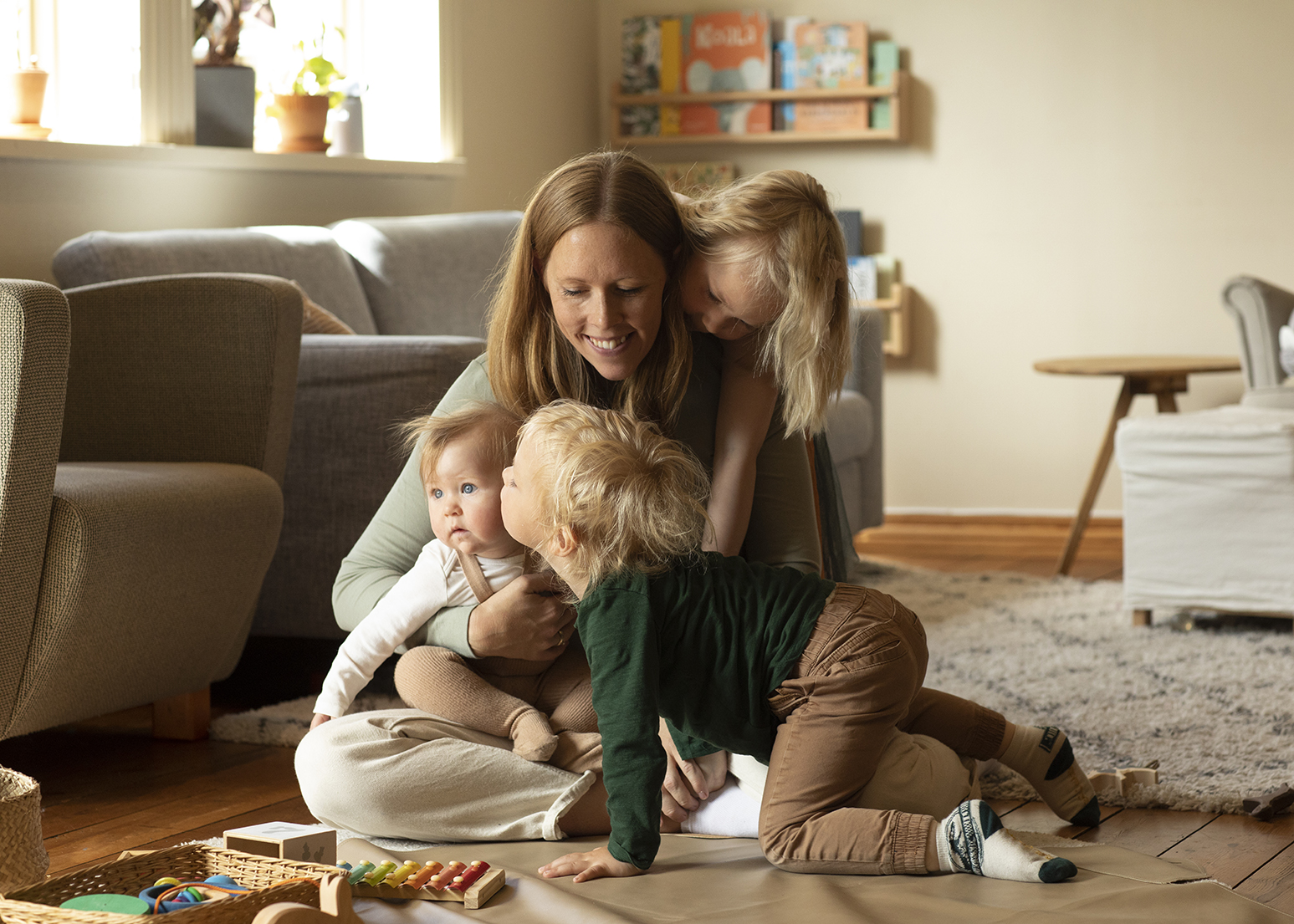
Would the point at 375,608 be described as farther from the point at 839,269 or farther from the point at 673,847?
the point at 839,269

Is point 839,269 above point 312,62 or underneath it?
underneath

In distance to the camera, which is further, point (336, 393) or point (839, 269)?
point (336, 393)

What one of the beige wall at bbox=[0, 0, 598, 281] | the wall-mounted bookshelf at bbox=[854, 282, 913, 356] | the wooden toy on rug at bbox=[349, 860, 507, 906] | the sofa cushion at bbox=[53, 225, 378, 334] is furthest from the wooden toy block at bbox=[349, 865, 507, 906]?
the wall-mounted bookshelf at bbox=[854, 282, 913, 356]

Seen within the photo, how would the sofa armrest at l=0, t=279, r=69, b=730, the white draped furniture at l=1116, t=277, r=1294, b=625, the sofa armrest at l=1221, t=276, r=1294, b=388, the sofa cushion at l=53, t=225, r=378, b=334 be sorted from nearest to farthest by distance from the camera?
the sofa armrest at l=0, t=279, r=69, b=730
the sofa cushion at l=53, t=225, r=378, b=334
the white draped furniture at l=1116, t=277, r=1294, b=625
the sofa armrest at l=1221, t=276, r=1294, b=388

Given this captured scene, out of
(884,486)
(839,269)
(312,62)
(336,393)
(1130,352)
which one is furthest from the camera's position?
(884,486)

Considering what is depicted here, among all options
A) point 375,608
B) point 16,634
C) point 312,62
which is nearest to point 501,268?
point 375,608

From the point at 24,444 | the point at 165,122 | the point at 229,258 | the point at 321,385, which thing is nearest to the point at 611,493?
the point at 24,444

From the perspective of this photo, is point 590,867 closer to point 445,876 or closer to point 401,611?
point 445,876

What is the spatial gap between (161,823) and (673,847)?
0.71 metres

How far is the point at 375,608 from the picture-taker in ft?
5.65

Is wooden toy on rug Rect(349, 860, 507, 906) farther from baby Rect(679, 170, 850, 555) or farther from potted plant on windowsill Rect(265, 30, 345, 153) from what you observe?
potted plant on windowsill Rect(265, 30, 345, 153)

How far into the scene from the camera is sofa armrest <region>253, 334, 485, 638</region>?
2.34m

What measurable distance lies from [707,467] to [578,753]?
38cm

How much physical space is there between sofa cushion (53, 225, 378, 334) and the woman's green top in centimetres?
97
